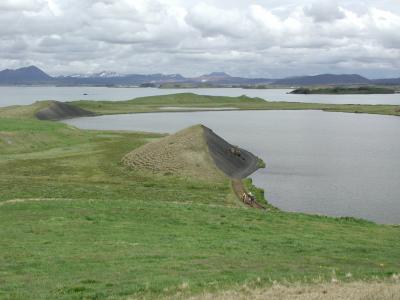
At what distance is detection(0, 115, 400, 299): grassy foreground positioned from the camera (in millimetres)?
16219

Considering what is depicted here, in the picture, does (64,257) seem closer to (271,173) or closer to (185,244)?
(185,244)

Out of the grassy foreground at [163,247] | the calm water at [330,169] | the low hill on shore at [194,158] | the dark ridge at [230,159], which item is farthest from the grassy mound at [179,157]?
the grassy foreground at [163,247]

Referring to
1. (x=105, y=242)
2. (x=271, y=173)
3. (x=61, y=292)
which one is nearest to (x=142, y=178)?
(x=271, y=173)

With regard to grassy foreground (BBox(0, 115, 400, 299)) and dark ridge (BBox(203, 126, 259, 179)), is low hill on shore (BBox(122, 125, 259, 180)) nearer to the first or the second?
dark ridge (BBox(203, 126, 259, 179))

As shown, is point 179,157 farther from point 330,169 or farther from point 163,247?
point 163,247

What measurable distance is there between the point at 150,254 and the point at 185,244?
3179 millimetres

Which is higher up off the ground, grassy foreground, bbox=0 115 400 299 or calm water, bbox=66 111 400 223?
grassy foreground, bbox=0 115 400 299

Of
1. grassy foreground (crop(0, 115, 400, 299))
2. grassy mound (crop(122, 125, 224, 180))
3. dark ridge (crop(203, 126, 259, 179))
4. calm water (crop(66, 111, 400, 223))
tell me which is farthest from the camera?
dark ridge (crop(203, 126, 259, 179))

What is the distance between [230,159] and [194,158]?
10424mm

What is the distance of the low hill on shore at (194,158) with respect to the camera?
213 ft

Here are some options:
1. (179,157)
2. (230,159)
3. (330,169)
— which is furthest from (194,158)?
(330,169)

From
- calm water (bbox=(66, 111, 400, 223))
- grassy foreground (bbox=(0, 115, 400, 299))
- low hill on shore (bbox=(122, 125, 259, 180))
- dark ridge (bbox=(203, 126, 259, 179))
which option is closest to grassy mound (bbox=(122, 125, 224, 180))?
low hill on shore (bbox=(122, 125, 259, 180))

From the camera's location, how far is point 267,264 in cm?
1977

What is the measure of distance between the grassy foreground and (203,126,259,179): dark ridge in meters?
18.2
